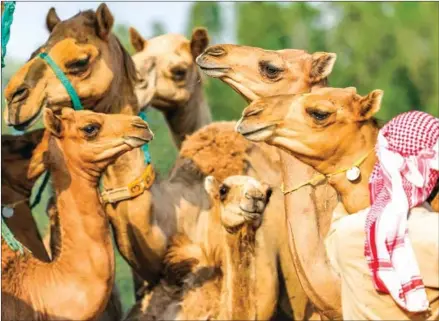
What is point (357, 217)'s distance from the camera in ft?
17.5

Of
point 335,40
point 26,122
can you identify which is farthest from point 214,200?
point 335,40

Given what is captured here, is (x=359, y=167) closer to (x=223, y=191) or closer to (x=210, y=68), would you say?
(x=210, y=68)

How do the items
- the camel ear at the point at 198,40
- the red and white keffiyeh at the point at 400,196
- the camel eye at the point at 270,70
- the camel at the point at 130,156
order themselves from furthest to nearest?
the camel ear at the point at 198,40 < the camel at the point at 130,156 < the camel eye at the point at 270,70 < the red and white keffiyeh at the point at 400,196

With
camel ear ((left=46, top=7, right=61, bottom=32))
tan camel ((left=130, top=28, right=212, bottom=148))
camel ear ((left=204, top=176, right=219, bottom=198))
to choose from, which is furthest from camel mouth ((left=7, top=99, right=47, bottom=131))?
tan camel ((left=130, top=28, right=212, bottom=148))

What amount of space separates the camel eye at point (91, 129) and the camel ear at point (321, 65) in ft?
3.44

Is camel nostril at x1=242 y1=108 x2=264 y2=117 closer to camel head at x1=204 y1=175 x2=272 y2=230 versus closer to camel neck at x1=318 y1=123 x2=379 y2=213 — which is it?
camel neck at x1=318 y1=123 x2=379 y2=213

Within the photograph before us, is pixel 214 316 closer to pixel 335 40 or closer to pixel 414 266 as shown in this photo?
pixel 414 266

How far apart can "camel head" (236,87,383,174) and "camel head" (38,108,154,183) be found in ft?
4.10

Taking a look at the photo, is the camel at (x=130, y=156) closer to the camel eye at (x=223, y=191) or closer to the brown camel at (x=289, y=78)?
the camel eye at (x=223, y=191)

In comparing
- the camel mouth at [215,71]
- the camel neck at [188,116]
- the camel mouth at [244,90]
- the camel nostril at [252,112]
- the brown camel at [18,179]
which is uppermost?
the camel nostril at [252,112]

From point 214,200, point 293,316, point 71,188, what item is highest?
point 71,188

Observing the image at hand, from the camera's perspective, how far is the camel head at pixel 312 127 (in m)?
5.66

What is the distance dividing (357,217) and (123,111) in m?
2.91

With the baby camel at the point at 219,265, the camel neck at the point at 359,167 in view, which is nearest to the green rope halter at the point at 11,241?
the baby camel at the point at 219,265
